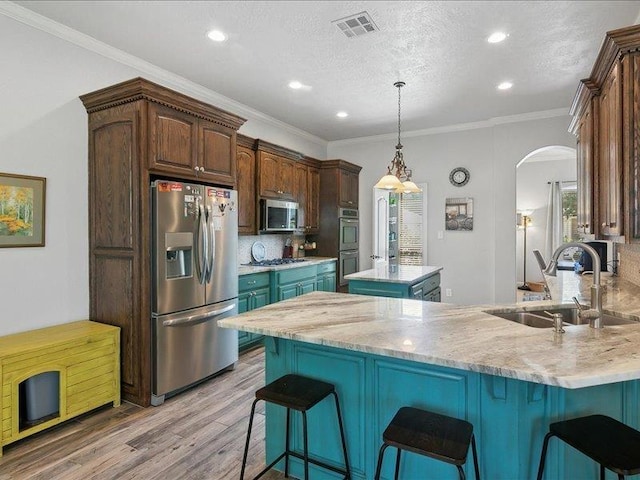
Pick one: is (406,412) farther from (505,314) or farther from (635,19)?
(635,19)

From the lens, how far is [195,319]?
315 cm

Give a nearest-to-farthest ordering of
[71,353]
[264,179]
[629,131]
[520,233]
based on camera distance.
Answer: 1. [629,131]
2. [71,353]
3. [264,179]
4. [520,233]

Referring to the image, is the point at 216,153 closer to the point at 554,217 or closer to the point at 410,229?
the point at 410,229

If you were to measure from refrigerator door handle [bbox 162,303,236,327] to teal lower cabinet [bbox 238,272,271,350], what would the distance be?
0.50 metres

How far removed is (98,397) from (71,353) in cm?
43

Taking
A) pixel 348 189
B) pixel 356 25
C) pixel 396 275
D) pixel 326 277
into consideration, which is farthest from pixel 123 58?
pixel 348 189

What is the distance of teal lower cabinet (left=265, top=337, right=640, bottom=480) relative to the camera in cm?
152

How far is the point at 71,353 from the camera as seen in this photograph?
2617 mm

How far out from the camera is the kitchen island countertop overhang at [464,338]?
1240 mm

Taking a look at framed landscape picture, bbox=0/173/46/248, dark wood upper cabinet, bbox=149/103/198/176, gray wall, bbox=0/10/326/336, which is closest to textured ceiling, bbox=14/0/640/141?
gray wall, bbox=0/10/326/336

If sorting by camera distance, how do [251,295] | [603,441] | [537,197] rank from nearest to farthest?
[603,441]
[251,295]
[537,197]

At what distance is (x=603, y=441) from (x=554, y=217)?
8.08m

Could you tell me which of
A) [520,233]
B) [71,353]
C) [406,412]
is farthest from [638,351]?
[520,233]

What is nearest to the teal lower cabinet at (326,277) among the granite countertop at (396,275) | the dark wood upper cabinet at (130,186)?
the granite countertop at (396,275)
